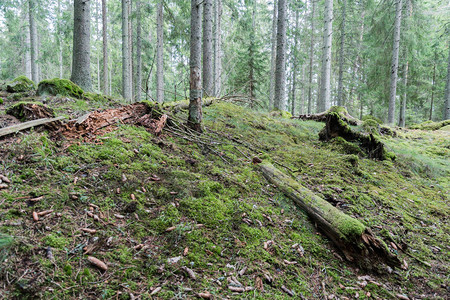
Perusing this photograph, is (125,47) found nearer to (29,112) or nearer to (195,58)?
(195,58)

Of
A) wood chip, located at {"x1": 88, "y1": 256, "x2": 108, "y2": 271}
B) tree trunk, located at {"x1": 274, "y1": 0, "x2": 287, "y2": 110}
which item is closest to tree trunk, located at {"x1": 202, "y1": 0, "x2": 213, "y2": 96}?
tree trunk, located at {"x1": 274, "y1": 0, "x2": 287, "y2": 110}

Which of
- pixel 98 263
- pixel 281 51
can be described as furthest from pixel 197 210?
pixel 281 51

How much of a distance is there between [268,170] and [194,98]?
6.58ft

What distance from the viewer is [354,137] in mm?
6660

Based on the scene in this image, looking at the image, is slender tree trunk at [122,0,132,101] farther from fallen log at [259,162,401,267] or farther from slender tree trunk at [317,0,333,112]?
fallen log at [259,162,401,267]

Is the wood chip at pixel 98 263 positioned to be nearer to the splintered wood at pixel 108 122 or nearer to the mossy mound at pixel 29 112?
the splintered wood at pixel 108 122

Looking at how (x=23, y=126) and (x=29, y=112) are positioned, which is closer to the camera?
(x=23, y=126)

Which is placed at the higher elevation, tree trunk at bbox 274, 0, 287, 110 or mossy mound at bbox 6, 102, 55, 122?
tree trunk at bbox 274, 0, 287, 110

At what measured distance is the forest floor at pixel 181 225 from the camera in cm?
188

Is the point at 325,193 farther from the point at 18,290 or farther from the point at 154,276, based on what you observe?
the point at 18,290

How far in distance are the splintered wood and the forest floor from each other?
121 mm

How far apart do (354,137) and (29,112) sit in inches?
292

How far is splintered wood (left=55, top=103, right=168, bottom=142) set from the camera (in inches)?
139

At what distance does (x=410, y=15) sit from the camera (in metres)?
14.8
